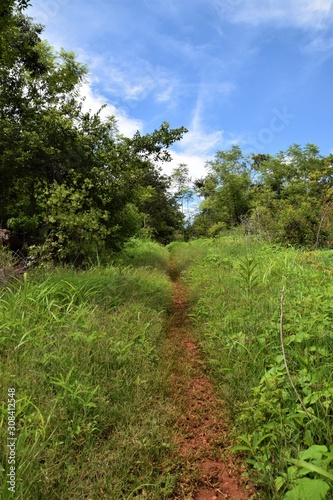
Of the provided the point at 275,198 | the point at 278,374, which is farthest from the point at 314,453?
the point at 275,198

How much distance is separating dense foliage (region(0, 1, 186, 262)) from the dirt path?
4105 mm

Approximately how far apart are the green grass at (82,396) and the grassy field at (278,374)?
629 mm

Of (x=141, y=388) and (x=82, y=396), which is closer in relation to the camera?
(x=82, y=396)

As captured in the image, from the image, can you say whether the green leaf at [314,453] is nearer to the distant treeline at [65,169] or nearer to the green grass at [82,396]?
the green grass at [82,396]

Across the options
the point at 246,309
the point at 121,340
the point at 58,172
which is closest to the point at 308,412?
the point at 246,309

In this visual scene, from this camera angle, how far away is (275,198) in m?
19.1

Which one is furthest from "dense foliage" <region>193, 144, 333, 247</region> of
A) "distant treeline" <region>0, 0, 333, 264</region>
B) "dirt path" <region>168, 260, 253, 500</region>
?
"dirt path" <region>168, 260, 253, 500</region>

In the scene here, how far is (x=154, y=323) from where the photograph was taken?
4105mm

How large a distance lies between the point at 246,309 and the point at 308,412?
69.4 inches

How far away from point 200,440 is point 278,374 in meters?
0.83

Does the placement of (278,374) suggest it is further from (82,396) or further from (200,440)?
(82,396)

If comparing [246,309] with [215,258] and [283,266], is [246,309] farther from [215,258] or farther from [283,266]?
[215,258]

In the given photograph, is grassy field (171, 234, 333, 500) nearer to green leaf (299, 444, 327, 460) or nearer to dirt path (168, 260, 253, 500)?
green leaf (299, 444, 327, 460)

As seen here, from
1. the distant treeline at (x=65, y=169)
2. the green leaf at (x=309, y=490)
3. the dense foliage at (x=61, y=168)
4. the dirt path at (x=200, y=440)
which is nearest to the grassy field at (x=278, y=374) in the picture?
the green leaf at (x=309, y=490)
